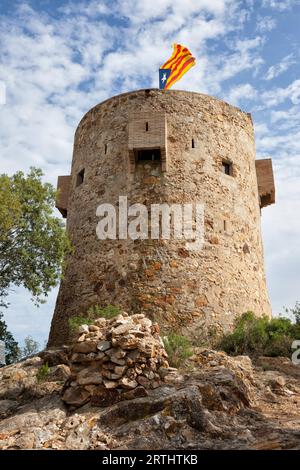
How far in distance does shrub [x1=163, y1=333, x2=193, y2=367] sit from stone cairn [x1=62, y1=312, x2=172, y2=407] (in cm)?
57

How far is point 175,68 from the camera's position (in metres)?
17.0

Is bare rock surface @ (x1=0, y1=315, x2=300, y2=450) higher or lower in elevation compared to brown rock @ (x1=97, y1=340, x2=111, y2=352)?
lower

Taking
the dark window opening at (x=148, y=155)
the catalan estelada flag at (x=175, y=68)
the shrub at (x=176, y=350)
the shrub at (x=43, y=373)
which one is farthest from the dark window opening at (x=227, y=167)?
the shrub at (x=43, y=373)

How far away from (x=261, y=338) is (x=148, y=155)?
20.1ft

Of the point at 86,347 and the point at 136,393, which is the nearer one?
the point at 136,393

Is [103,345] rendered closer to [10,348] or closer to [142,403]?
[142,403]

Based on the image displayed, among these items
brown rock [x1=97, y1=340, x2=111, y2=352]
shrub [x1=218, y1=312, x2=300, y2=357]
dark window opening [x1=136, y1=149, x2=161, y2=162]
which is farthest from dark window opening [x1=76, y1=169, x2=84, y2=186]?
brown rock [x1=97, y1=340, x2=111, y2=352]

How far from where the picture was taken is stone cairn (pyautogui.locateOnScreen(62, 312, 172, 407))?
8.50 m

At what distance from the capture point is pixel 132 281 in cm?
1307

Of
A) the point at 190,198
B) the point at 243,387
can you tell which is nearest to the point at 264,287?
the point at 190,198

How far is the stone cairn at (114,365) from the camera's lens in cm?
850

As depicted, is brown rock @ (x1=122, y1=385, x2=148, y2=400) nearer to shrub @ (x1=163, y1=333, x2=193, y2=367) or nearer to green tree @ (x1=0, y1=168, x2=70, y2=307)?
shrub @ (x1=163, y1=333, x2=193, y2=367)

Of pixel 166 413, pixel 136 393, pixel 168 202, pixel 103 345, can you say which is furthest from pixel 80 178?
pixel 166 413

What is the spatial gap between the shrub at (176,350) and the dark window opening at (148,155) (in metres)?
5.50
